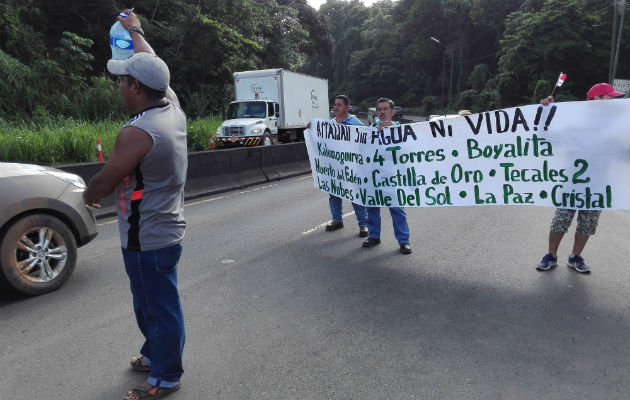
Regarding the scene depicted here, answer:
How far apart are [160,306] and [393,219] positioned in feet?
12.7

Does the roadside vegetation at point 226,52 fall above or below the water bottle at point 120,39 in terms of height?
above

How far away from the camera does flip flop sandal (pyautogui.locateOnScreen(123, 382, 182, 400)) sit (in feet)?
9.97

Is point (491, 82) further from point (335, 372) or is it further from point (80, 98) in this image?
point (335, 372)

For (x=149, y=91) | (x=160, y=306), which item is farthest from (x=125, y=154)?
(x=160, y=306)

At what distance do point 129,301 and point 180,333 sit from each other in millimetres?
1841

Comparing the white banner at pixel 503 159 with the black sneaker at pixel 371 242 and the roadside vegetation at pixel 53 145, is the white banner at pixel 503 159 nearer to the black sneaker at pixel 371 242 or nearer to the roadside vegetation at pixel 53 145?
the black sneaker at pixel 371 242

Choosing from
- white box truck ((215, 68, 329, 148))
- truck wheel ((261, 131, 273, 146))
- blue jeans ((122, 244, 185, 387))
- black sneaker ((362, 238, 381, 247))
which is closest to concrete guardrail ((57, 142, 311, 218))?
white box truck ((215, 68, 329, 148))

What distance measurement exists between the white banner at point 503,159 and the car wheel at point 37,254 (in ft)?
11.7

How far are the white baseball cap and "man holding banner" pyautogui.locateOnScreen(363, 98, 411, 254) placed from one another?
385 centimetres

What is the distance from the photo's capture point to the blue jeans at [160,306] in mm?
2957

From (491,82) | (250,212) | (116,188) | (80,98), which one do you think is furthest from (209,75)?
(491,82)

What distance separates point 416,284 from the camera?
5086 millimetres

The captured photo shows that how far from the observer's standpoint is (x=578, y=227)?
207 inches

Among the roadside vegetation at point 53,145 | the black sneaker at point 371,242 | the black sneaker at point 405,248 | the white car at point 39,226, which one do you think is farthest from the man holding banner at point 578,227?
the roadside vegetation at point 53,145
